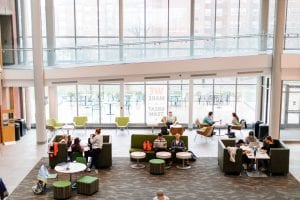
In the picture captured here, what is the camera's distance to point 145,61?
54.7ft

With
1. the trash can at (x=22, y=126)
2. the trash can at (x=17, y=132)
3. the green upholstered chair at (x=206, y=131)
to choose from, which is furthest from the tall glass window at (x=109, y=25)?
the green upholstered chair at (x=206, y=131)

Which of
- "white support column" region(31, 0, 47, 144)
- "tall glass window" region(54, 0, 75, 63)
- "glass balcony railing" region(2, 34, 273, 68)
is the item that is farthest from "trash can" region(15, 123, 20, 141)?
"tall glass window" region(54, 0, 75, 63)

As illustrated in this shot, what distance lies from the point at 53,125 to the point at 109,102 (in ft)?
10.5

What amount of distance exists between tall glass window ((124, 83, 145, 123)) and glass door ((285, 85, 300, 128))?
6794 mm

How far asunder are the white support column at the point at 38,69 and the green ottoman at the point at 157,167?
19.8 feet

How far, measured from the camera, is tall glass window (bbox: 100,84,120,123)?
65.5 ft

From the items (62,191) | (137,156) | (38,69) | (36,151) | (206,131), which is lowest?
(62,191)

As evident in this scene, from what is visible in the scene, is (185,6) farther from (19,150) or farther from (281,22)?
(19,150)

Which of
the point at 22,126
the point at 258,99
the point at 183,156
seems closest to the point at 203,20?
the point at 258,99

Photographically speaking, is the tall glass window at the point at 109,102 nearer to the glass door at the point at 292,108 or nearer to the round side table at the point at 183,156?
the round side table at the point at 183,156

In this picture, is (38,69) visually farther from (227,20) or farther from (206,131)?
(227,20)

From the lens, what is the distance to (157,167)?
12.9 meters

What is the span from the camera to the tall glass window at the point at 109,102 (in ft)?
65.5

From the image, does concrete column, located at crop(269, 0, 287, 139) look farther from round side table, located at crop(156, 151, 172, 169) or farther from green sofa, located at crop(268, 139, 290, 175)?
round side table, located at crop(156, 151, 172, 169)
